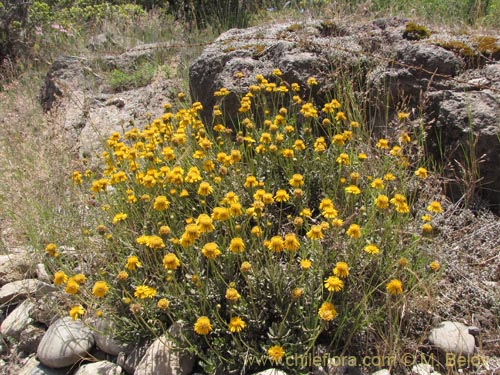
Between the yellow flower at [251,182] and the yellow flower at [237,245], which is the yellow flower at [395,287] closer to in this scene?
the yellow flower at [237,245]

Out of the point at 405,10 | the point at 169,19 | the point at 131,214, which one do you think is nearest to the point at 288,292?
the point at 131,214

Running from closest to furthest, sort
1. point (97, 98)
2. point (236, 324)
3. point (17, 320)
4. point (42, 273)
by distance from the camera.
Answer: point (236, 324) < point (17, 320) < point (42, 273) < point (97, 98)

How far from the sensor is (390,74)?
12.2 ft

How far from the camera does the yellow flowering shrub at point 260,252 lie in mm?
2402

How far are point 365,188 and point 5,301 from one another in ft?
9.25

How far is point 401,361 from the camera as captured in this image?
7.81 feet

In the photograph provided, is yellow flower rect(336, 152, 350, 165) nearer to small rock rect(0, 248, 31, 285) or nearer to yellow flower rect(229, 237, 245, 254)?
yellow flower rect(229, 237, 245, 254)

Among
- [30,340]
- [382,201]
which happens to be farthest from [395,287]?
[30,340]

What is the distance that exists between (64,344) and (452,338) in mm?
2289

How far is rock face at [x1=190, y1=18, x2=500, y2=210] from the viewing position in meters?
3.24

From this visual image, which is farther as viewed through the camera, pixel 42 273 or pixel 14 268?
pixel 14 268

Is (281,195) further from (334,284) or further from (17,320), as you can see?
(17,320)

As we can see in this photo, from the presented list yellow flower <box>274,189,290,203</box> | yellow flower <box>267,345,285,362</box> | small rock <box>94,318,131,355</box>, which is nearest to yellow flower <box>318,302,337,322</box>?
yellow flower <box>267,345,285,362</box>

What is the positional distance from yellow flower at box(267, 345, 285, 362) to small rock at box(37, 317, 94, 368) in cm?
122
